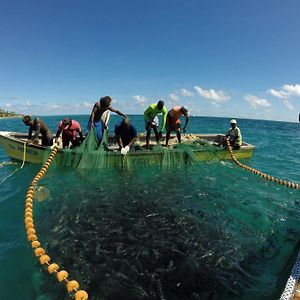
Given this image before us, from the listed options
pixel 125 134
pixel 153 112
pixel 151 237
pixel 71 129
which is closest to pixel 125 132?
pixel 125 134

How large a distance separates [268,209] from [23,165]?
364 inches

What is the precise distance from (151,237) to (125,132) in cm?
588

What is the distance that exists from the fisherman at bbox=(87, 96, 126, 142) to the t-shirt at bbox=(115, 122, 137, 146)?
0.51 metres

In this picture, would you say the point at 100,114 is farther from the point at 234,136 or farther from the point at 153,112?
the point at 234,136

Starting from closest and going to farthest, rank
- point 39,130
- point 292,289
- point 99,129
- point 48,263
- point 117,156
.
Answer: point 292,289 < point 48,263 < point 117,156 < point 99,129 < point 39,130

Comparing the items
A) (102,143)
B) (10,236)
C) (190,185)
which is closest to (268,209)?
(190,185)

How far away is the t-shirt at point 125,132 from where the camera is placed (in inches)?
422

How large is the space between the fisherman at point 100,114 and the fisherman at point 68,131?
2.67ft

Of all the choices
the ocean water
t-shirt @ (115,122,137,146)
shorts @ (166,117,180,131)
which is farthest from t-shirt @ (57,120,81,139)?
shorts @ (166,117,180,131)

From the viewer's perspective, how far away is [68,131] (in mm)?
10852

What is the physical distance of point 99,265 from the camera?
15.4 feet

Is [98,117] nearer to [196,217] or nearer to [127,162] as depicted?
[127,162]

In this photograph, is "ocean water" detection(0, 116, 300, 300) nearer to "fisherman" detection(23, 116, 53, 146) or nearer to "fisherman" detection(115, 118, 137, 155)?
"fisherman" detection(115, 118, 137, 155)

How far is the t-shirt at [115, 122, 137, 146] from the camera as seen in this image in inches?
422
